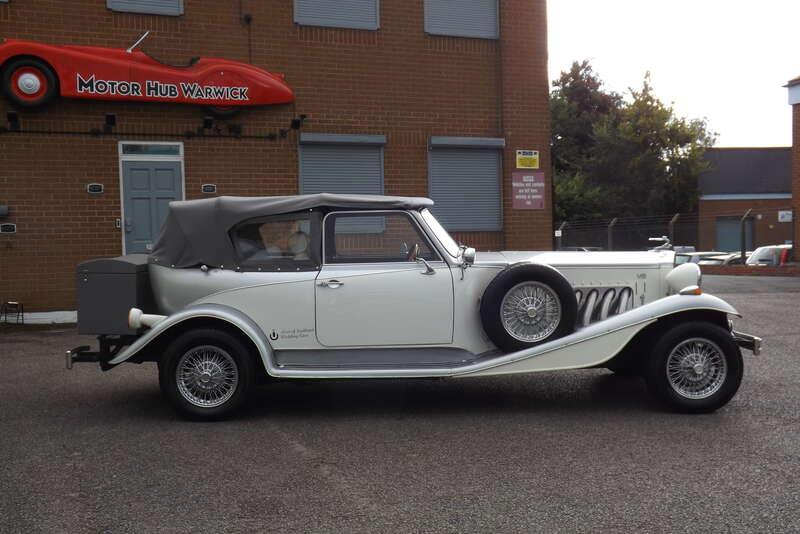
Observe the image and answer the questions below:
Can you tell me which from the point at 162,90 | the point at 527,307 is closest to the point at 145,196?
the point at 162,90

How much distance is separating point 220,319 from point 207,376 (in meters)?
0.44

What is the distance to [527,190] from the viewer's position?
14570mm

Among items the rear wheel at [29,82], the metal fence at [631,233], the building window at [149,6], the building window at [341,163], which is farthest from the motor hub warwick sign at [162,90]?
the metal fence at [631,233]

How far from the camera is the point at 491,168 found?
14.4 meters

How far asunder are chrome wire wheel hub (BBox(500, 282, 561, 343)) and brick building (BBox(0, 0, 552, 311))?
7.63 metres

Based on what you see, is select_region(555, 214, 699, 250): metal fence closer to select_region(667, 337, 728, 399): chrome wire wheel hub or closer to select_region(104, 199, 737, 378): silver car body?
select_region(667, 337, 728, 399): chrome wire wheel hub

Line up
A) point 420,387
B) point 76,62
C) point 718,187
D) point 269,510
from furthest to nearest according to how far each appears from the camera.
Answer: point 718,187 → point 76,62 → point 420,387 → point 269,510

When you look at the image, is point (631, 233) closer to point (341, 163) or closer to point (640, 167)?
point (640, 167)

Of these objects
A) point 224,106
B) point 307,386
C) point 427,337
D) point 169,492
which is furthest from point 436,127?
point 169,492

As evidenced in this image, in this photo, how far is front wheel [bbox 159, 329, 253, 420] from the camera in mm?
6168

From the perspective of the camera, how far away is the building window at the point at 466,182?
1408 centimetres

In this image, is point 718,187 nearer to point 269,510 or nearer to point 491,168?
point 491,168

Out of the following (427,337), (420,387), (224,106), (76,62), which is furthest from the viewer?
(224,106)

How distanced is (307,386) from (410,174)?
6.76 metres
